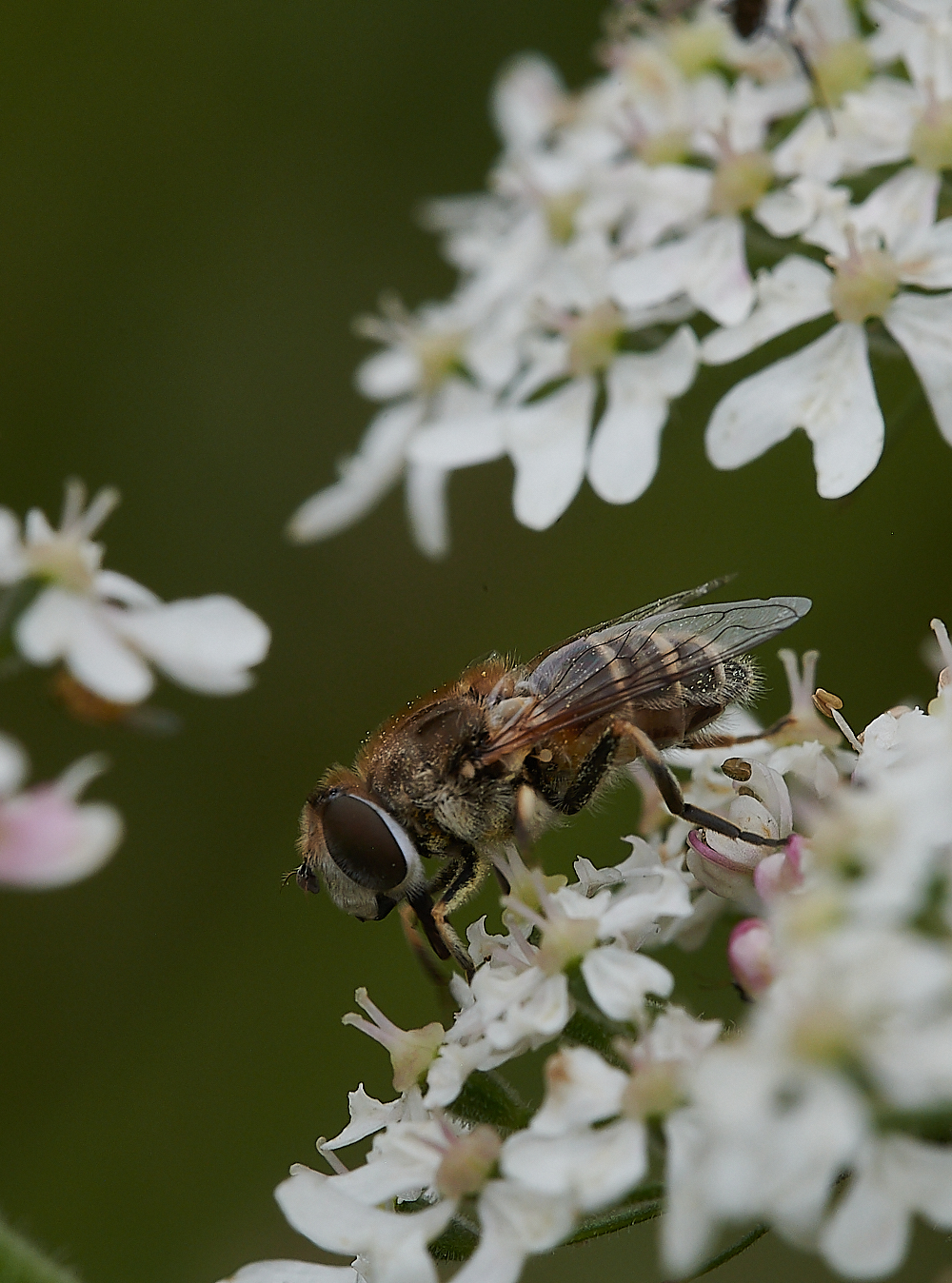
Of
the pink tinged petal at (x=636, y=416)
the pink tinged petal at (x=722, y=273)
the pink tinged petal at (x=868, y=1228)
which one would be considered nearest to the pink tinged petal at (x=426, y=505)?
the pink tinged petal at (x=636, y=416)

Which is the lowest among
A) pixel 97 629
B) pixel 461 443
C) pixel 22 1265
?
Answer: pixel 22 1265

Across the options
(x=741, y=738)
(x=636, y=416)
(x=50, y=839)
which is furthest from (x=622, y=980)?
(x=636, y=416)

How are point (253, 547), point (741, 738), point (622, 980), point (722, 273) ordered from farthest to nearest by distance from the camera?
point (253, 547) → point (722, 273) → point (741, 738) → point (622, 980)

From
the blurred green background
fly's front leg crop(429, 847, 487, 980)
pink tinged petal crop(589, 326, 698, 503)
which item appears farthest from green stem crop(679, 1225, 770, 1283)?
the blurred green background

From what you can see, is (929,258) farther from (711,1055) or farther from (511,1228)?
(511,1228)

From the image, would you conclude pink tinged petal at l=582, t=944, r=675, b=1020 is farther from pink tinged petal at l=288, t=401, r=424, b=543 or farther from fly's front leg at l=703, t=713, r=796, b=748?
pink tinged petal at l=288, t=401, r=424, b=543
